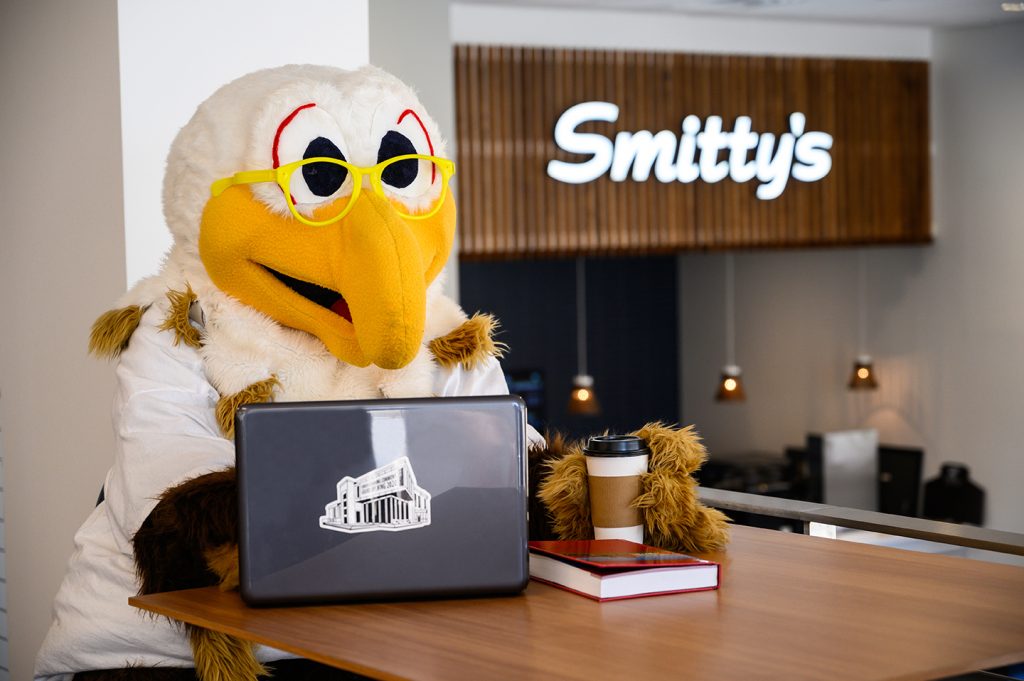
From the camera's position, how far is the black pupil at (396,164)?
1790 mm

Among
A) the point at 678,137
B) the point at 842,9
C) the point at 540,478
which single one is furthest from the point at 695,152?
the point at 540,478

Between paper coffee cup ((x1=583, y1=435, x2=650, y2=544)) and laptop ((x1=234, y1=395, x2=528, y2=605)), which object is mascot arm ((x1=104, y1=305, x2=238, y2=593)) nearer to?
laptop ((x1=234, y1=395, x2=528, y2=605))

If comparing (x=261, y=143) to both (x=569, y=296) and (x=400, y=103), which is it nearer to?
(x=400, y=103)

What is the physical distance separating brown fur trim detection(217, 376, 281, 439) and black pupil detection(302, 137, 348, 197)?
29 centimetres

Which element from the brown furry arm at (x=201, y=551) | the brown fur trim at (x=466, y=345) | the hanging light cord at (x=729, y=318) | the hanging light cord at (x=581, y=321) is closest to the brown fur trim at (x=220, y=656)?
the brown furry arm at (x=201, y=551)

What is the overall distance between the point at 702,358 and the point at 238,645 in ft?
31.5

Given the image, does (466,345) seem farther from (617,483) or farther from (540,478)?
(617,483)

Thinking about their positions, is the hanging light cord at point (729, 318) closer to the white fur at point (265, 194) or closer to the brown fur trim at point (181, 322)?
the white fur at point (265, 194)

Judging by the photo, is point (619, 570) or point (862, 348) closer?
point (619, 570)

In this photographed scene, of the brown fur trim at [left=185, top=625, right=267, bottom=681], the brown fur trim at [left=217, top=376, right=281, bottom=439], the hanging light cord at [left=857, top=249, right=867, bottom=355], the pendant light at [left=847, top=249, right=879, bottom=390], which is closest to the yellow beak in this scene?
the brown fur trim at [left=217, top=376, right=281, bottom=439]

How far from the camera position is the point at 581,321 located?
1071 cm

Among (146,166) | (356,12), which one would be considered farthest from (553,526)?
(356,12)

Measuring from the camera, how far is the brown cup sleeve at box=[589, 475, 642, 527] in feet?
5.00

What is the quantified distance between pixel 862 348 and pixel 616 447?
7.49 meters
